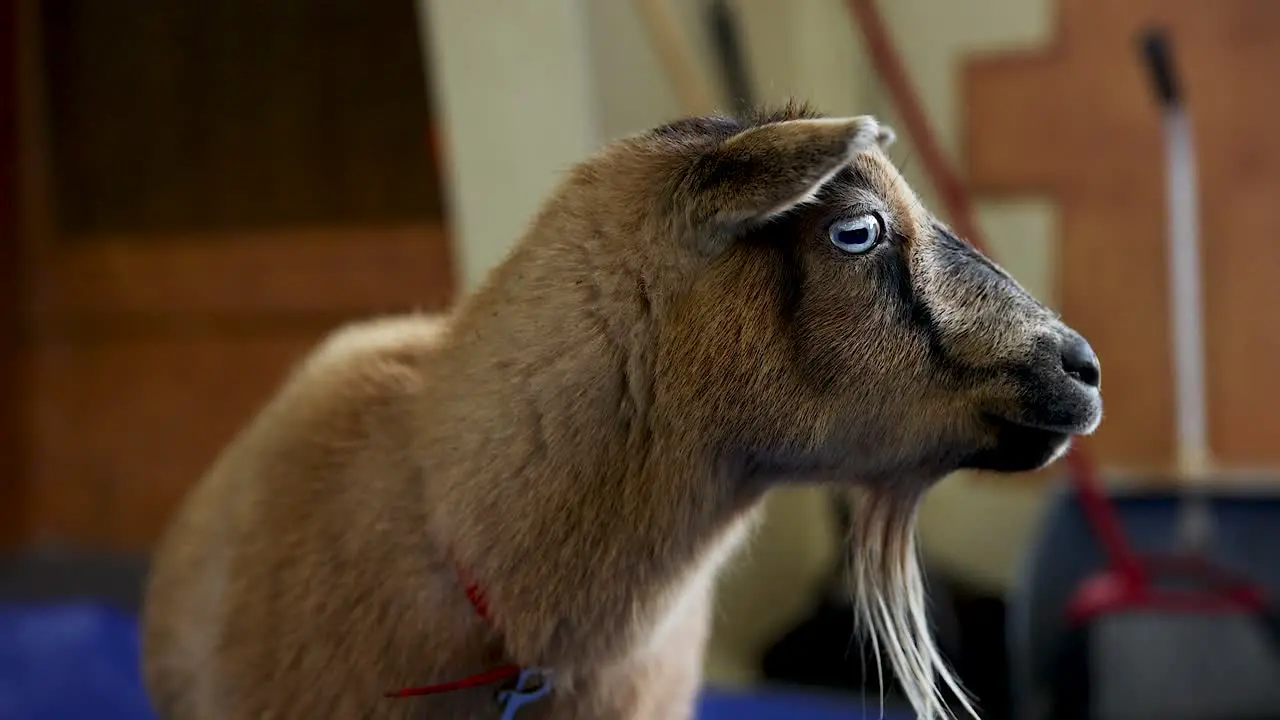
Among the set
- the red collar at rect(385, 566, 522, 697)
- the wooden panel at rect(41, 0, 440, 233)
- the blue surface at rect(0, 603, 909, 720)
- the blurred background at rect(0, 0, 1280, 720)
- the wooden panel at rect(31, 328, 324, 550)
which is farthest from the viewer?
the wooden panel at rect(31, 328, 324, 550)

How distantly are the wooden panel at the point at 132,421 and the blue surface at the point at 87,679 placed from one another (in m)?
0.64

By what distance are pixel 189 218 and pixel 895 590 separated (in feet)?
6.65

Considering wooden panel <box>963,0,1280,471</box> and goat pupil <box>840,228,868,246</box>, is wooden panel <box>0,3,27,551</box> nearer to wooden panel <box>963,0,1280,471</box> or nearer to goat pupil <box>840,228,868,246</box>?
wooden panel <box>963,0,1280,471</box>

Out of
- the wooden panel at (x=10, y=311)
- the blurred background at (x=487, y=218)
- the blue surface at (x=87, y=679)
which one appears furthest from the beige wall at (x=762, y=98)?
the wooden panel at (x=10, y=311)

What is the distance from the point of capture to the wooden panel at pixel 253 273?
214 cm

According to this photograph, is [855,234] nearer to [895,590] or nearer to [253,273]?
[895,590]

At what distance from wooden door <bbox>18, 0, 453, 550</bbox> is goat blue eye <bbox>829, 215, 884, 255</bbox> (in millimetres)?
1507

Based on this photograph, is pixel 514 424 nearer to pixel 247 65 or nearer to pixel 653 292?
pixel 653 292

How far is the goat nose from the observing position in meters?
0.64

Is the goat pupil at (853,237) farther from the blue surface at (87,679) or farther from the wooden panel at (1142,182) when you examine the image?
the wooden panel at (1142,182)

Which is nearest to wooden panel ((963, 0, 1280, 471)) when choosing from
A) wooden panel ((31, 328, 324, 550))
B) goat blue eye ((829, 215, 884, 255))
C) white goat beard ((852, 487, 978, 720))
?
white goat beard ((852, 487, 978, 720))

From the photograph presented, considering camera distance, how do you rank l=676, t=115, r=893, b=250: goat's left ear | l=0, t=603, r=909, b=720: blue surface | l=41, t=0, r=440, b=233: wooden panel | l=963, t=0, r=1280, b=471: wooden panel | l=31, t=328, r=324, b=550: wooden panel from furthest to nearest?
l=31, t=328, r=324, b=550: wooden panel → l=41, t=0, r=440, b=233: wooden panel → l=963, t=0, r=1280, b=471: wooden panel → l=0, t=603, r=909, b=720: blue surface → l=676, t=115, r=893, b=250: goat's left ear

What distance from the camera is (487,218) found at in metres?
1.62

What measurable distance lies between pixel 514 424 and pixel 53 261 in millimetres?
2237
